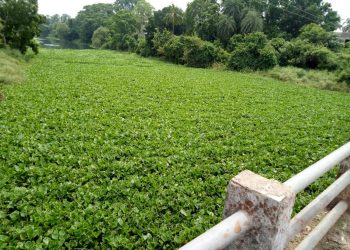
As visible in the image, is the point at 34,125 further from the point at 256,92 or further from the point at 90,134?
the point at 256,92

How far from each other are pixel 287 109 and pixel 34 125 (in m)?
8.79

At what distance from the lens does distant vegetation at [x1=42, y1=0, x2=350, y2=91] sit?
24125 mm

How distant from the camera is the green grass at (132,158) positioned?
10.9 feet

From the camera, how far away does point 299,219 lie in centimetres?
168

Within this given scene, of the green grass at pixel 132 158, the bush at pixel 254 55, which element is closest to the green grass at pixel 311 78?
the bush at pixel 254 55

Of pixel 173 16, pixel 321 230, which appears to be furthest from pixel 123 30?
pixel 321 230

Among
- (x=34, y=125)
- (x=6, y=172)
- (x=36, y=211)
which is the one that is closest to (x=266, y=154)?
(x=36, y=211)

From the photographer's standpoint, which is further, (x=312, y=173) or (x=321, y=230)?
(x=321, y=230)

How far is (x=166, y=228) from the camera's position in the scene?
3439mm

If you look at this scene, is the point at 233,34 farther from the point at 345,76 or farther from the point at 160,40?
the point at 345,76

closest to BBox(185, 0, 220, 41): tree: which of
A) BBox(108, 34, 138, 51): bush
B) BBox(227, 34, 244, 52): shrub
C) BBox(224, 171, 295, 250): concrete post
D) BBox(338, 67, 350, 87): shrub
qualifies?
BBox(227, 34, 244, 52): shrub

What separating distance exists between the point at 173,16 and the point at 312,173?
40.7m

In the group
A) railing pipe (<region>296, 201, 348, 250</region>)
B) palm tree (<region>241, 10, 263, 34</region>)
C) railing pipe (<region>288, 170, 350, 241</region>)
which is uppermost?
palm tree (<region>241, 10, 263, 34</region>)

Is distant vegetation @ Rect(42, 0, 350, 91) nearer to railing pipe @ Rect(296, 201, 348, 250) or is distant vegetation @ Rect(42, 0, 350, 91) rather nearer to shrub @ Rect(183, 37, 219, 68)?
shrub @ Rect(183, 37, 219, 68)
